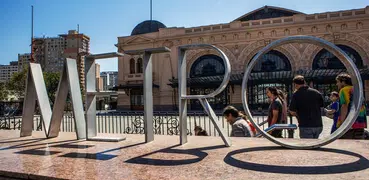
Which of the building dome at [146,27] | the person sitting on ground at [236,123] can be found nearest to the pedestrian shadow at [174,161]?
the person sitting on ground at [236,123]

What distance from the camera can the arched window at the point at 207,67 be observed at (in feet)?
95.4

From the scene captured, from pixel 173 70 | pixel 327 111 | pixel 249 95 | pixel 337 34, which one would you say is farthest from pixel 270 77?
pixel 327 111

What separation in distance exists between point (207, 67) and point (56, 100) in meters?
25.2

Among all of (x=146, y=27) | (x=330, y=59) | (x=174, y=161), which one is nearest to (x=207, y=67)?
(x=330, y=59)

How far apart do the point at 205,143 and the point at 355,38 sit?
85.9ft

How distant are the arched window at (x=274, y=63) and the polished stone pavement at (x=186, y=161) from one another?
2399 cm

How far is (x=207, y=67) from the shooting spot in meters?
29.6

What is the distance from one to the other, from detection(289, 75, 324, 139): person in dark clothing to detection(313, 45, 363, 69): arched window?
931 inches

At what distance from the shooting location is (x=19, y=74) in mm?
32906

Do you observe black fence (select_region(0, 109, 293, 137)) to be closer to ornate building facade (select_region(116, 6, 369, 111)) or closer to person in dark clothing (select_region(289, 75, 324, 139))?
person in dark clothing (select_region(289, 75, 324, 139))

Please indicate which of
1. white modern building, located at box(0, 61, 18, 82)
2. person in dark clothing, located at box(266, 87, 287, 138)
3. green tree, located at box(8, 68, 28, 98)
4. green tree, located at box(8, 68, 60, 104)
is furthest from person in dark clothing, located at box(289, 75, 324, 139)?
white modern building, located at box(0, 61, 18, 82)

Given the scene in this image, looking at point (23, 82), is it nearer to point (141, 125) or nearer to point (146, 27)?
→ point (146, 27)

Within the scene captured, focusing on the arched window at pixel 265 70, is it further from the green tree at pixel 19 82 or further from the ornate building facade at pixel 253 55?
the green tree at pixel 19 82

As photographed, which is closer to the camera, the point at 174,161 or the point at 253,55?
the point at 174,161
